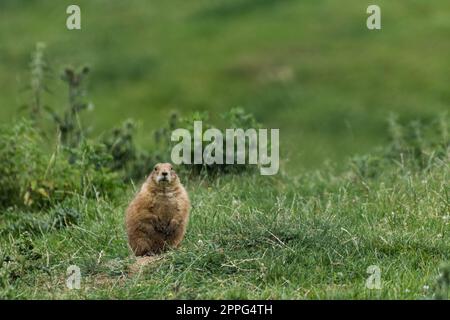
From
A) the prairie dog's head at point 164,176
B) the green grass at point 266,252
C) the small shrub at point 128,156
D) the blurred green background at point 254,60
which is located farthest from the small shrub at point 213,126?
the blurred green background at point 254,60

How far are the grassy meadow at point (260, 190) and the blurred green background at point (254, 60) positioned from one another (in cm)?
7

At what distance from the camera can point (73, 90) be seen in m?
12.8

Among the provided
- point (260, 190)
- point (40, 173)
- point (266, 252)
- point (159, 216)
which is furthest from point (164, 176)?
point (40, 173)

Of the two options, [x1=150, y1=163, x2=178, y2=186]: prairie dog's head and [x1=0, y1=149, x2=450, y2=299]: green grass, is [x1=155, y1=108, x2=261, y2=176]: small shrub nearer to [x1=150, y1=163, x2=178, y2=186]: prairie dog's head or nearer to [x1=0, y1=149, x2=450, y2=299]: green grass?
[x1=0, y1=149, x2=450, y2=299]: green grass

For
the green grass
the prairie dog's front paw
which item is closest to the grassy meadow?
the green grass

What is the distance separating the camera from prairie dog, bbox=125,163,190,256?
8.36 m

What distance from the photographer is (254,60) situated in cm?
2447

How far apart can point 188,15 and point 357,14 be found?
4051 mm

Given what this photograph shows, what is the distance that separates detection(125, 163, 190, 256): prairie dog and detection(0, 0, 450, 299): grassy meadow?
17cm

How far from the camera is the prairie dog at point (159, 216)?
27.4 feet

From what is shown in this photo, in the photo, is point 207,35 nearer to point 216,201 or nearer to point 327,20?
point 327,20

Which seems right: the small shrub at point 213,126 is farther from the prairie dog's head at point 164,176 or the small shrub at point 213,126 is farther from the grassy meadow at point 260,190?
the prairie dog's head at point 164,176

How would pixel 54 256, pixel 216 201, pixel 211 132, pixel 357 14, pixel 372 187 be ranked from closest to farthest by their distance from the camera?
1. pixel 54 256
2. pixel 216 201
3. pixel 372 187
4. pixel 211 132
5. pixel 357 14
